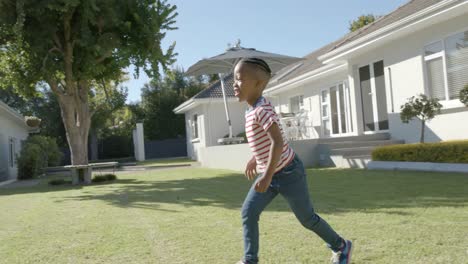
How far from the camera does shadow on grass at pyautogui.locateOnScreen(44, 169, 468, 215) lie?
585cm

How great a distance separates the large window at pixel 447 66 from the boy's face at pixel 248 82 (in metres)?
8.75

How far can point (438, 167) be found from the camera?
9250 mm

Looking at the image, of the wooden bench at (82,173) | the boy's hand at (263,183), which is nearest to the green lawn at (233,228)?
the boy's hand at (263,183)

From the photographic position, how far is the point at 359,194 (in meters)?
7.00

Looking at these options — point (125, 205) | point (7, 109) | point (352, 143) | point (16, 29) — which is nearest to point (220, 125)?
point (7, 109)

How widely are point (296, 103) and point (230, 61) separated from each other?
519 centimetres

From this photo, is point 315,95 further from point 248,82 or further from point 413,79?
point 248,82

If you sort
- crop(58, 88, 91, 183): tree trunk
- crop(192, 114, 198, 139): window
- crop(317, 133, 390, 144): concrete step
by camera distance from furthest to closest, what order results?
1. crop(192, 114, 198, 139): window
2. crop(58, 88, 91, 183): tree trunk
3. crop(317, 133, 390, 144): concrete step

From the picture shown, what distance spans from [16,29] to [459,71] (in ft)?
36.9

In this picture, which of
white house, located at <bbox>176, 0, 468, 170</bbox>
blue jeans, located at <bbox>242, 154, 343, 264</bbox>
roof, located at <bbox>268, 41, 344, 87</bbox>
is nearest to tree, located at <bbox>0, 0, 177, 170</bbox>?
white house, located at <bbox>176, 0, 468, 170</bbox>

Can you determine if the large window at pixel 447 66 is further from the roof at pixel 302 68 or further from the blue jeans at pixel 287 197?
the blue jeans at pixel 287 197

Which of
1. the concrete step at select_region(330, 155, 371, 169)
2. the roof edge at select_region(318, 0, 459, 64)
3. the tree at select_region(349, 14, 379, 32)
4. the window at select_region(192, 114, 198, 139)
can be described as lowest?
the concrete step at select_region(330, 155, 371, 169)

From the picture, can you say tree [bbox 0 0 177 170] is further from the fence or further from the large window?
the fence

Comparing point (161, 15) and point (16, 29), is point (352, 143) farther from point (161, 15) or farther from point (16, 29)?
point (16, 29)
